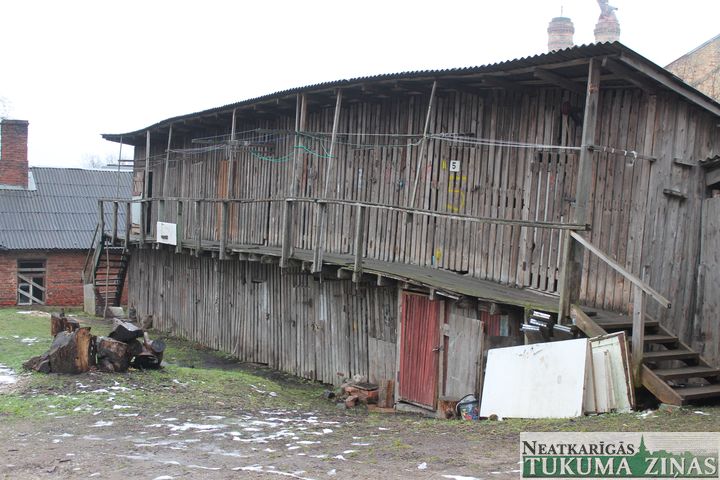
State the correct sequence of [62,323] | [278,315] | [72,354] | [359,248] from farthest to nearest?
[278,315] < [62,323] < [359,248] < [72,354]

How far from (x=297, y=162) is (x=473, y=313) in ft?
20.9

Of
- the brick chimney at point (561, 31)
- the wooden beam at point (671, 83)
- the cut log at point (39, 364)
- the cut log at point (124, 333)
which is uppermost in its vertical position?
the brick chimney at point (561, 31)

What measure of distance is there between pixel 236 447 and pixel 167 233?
12327mm

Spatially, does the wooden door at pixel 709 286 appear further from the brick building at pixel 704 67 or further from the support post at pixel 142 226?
the support post at pixel 142 226

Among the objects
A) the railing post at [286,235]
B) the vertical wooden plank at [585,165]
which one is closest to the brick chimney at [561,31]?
the railing post at [286,235]

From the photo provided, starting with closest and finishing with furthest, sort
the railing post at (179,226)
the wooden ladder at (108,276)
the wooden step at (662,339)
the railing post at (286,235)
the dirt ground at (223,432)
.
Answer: the dirt ground at (223,432) < the wooden step at (662,339) < the railing post at (286,235) < the railing post at (179,226) < the wooden ladder at (108,276)

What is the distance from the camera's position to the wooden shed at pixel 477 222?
31.9 ft

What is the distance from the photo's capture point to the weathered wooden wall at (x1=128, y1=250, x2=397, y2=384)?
13.9m

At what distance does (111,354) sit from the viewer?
12.1 metres

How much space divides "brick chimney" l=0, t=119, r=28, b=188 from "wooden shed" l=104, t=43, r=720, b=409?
15851 mm

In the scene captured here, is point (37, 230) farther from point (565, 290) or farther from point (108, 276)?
point (565, 290)

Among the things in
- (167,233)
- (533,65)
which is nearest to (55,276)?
(167,233)

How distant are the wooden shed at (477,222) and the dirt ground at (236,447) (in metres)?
2.15

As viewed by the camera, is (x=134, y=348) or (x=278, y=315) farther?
(x=278, y=315)
